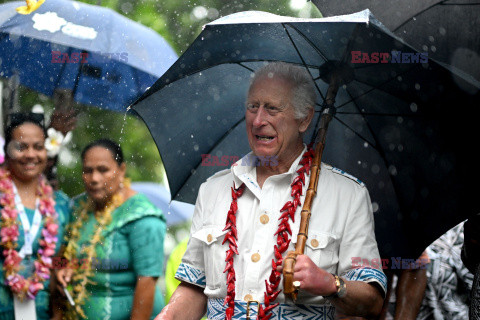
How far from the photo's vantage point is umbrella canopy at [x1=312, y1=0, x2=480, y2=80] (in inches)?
138

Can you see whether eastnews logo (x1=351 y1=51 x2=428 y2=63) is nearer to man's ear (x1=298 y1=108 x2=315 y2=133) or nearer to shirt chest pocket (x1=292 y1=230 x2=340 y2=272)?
man's ear (x1=298 y1=108 x2=315 y2=133)

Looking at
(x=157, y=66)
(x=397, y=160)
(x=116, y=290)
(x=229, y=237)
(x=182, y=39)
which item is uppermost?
(x=182, y=39)

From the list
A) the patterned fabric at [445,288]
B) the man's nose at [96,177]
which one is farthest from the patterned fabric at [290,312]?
the man's nose at [96,177]

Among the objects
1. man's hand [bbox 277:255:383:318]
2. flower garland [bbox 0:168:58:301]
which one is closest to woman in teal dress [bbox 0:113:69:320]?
flower garland [bbox 0:168:58:301]

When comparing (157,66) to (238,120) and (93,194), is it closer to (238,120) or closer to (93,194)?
(93,194)

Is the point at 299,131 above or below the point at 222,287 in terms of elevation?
above

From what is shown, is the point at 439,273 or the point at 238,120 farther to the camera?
the point at 439,273

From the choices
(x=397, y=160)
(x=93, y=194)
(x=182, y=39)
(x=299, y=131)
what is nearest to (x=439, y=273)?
(x=397, y=160)

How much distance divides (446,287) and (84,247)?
2364 millimetres

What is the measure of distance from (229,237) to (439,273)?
7.26ft

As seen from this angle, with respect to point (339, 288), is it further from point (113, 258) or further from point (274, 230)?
point (113, 258)

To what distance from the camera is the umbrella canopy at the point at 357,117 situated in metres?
3.22

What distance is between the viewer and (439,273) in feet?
15.9

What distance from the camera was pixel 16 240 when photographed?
486 centimetres
